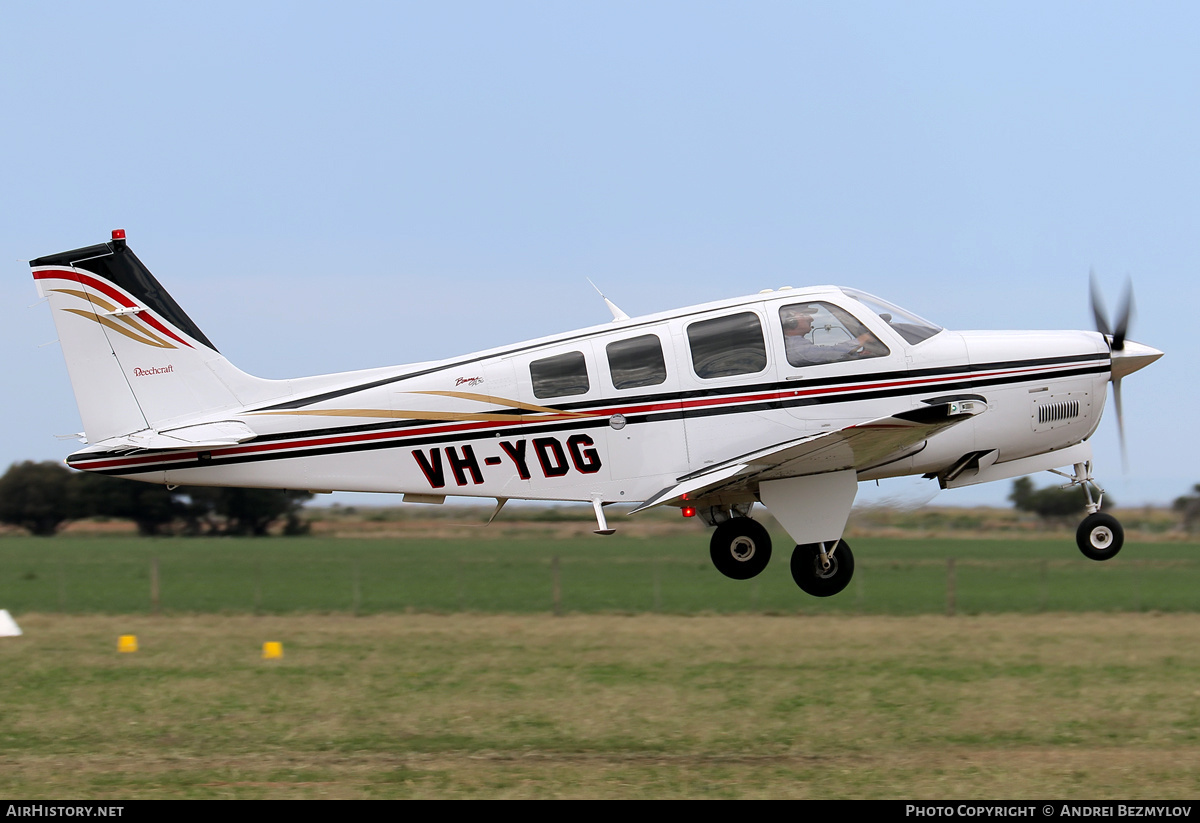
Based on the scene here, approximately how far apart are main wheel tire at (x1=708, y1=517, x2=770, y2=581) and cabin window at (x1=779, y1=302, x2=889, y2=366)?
2.19 meters

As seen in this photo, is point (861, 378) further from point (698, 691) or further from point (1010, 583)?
point (1010, 583)

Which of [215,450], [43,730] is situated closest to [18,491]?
[43,730]

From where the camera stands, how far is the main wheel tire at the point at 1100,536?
13484 millimetres

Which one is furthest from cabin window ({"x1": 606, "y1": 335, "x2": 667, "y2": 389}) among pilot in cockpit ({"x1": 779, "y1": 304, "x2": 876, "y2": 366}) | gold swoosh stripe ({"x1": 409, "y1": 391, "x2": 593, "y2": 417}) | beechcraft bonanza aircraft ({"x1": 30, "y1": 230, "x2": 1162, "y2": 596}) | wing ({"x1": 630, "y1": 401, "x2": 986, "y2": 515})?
pilot in cockpit ({"x1": 779, "y1": 304, "x2": 876, "y2": 366})

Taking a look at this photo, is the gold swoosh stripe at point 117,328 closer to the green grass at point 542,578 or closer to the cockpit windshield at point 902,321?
the cockpit windshield at point 902,321

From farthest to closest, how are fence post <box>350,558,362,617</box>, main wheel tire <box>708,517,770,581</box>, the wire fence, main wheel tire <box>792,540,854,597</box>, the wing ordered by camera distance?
the wire fence
fence post <box>350,558,362,617</box>
main wheel tire <box>708,517,770,581</box>
main wheel tire <box>792,540,854,597</box>
the wing

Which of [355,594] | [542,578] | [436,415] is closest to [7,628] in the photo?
[355,594]

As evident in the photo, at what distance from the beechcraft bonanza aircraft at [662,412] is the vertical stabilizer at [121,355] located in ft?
0.07

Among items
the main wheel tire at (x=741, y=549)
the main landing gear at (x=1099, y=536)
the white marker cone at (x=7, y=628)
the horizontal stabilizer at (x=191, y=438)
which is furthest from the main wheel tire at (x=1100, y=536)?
the white marker cone at (x=7, y=628)

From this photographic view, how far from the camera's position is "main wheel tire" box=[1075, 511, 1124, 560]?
1348 cm

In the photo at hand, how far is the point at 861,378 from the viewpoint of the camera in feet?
42.2

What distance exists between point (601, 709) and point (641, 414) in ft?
89.9

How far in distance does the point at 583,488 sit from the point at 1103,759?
23.9 m

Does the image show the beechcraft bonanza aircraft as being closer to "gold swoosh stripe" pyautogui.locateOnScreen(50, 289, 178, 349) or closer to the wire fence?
"gold swoosh stripe" pyautogui.locateOnScreen(50, 289, 178, 349)
